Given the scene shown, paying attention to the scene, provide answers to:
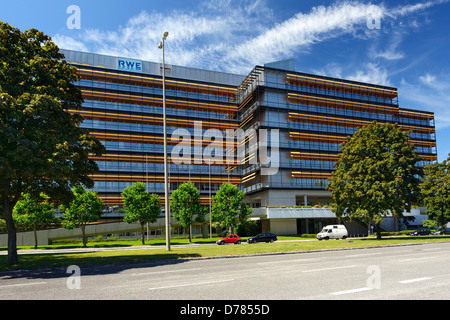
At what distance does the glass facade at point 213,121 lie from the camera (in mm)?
65312

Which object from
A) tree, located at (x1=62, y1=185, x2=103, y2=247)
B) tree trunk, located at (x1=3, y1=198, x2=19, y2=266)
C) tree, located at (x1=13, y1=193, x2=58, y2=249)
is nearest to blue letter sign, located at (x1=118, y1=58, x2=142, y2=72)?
tree, located at (x1=62, y1=185, x2=103, y2=247)

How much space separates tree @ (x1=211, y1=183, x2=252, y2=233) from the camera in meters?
49.3

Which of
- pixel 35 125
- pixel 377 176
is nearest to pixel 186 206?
pixel 377 176

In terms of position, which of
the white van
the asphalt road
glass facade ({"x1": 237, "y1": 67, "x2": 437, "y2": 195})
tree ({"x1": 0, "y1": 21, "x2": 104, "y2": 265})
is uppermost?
glass facade ({"x1": 237, "y1": 67, "x2": 437, "y2": 195})

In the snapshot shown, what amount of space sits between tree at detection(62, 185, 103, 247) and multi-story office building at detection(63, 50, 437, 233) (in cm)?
1826

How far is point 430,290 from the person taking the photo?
8.45m

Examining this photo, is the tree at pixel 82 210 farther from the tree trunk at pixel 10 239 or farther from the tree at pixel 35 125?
the tree at pixel 35 125

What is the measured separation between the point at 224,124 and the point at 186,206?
3046 cm

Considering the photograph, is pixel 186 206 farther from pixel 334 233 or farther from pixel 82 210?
pixel 334 233

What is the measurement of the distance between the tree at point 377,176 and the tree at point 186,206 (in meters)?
18.5

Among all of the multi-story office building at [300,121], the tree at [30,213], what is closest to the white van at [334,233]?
the multi-story office building at [300,121]

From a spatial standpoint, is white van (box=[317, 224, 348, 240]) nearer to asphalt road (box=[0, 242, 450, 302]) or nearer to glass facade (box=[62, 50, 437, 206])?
glass facade (box=[62, 50, 437, 206])

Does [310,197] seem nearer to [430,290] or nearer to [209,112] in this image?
[209,112]
